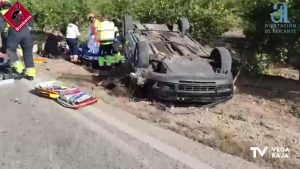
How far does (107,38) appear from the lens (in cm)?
1096

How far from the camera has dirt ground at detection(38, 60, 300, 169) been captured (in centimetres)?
597

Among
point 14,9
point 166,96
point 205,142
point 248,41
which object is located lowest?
point 205,142

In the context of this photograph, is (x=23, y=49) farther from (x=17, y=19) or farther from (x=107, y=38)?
(x=107, y=38)

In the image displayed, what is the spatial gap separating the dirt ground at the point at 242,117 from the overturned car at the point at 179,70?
280 mm

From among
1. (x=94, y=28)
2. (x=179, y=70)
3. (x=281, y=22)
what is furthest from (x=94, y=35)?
(x=281, y=22)

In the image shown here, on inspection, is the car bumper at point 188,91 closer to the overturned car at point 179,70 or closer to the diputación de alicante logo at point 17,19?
the overturned car at point 179,70

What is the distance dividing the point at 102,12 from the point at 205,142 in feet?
31.4

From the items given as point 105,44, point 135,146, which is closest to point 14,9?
point 105,44

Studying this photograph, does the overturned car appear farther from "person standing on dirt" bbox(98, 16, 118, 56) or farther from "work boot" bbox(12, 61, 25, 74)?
"work boot" bbox(12, 61, 25, 74)

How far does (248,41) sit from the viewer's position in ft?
34.6

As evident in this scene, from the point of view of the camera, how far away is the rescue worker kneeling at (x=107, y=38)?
10.9 meters

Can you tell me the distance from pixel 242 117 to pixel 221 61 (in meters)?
1.26

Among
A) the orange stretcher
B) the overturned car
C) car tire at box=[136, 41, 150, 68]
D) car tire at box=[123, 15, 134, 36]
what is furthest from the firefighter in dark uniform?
car tire at box=[136, 41, 150, 68]

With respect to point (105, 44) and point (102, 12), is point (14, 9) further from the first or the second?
point (102, 12)
